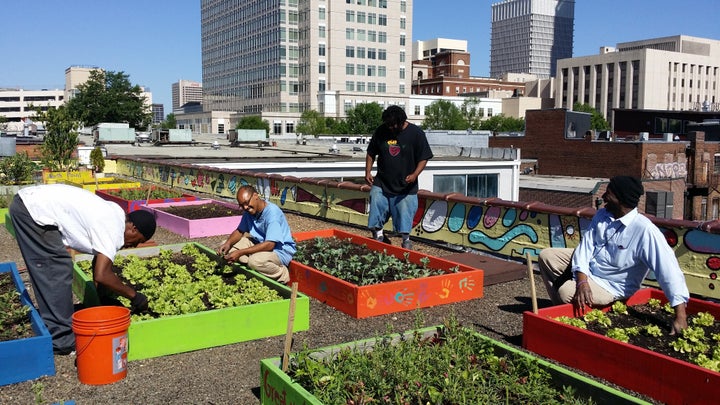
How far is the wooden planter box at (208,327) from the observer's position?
5914mm

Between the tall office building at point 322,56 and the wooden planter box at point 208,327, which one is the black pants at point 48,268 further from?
the tall office building at point 322,56

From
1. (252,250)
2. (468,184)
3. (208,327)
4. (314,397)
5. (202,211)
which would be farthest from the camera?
(468,184)

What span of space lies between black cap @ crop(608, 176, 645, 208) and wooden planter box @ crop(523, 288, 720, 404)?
1.14 m

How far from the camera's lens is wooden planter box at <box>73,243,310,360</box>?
5914mm

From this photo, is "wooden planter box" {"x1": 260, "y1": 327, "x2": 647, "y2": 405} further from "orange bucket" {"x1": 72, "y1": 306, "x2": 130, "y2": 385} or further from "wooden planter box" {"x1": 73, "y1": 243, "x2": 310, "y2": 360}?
"wooden planter box" {"x1": 73, "y1": 243, "x2": 310, "y2": 360}

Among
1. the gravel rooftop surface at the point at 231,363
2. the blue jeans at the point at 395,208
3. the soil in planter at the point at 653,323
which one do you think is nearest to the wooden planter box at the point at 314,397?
the gravel rooftop surface at the point at 231,363

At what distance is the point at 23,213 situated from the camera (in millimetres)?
5562

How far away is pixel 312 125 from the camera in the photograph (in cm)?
11794

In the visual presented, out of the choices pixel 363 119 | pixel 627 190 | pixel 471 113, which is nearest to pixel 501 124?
pixel 471 113

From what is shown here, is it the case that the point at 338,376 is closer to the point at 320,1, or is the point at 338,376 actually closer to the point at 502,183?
the point at 502,183

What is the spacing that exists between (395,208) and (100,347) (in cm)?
561

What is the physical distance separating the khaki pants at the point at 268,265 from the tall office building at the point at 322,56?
125 meters

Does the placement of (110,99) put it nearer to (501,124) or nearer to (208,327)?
(501,124)

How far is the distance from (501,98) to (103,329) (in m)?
161
